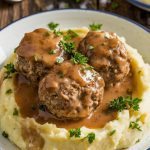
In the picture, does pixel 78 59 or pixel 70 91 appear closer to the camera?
pixel 70 91

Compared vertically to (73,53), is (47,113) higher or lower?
lower

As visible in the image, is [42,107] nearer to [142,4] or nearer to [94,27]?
[94,27]

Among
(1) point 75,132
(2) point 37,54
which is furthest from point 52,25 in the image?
(1) point 75,132

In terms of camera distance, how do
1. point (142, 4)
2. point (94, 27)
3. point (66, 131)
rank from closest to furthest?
point (66, 131)
point (94, 27)
point (142, 4)

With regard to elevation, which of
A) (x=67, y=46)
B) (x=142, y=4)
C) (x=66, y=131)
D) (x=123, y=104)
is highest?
(x=142, y=4)

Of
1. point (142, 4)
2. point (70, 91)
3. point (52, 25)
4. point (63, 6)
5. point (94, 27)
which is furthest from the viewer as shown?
point (63, 6)

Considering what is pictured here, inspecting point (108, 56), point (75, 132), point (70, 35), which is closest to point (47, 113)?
point (75, 132)
